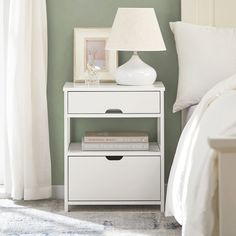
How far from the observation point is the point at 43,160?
405 cm

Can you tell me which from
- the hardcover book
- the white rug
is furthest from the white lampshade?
the white rug

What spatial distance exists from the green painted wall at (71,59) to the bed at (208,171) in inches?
29.1

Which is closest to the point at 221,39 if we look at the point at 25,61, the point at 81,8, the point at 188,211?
the point at 81,8

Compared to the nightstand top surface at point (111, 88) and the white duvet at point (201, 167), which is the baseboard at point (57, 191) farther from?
the white duvet at point (201, 167)

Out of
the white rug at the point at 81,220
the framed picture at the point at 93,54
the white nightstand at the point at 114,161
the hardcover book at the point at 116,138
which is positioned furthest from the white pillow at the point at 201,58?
the white rug at the point at 81,220

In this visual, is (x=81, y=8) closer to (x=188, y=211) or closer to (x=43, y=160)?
(x=43, y=160)

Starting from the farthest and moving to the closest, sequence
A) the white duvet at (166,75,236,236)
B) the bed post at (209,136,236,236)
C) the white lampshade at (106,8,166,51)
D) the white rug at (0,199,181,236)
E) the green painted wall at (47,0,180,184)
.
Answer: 1. the green painted wall at (47,0,180,184)
2. the white lampshade at (106,8,166,51)
3. the white rug at (0,199,181,236)
4. the white duvet at (166,75,236,236)
5. the bed post at (209,136,236,236)

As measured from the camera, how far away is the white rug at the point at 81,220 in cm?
341

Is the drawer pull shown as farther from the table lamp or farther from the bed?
the bed

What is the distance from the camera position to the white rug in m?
3.41

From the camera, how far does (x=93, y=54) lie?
13.3ft

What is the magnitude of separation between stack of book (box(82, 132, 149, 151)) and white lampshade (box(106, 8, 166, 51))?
0.49 m

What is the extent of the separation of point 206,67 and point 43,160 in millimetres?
1092

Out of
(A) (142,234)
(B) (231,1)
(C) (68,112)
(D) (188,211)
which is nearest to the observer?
(D) (188,211)
